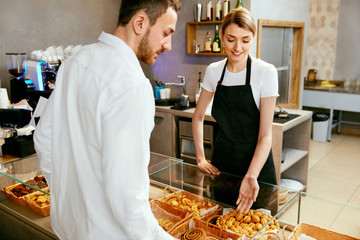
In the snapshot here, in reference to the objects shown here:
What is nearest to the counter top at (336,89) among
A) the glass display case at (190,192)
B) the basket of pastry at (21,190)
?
the glass display case at (190,192)

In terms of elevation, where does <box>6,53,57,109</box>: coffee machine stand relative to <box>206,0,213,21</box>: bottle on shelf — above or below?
below

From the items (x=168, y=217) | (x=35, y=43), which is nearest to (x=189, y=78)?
(x=35, y=43)

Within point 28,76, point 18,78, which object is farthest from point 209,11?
point 18,78

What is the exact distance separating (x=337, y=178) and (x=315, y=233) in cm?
347

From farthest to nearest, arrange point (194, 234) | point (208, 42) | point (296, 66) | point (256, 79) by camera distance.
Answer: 1. point (296, 66)
2. point (208, 42)
3. point (256, 79)
4. point (194, 234)

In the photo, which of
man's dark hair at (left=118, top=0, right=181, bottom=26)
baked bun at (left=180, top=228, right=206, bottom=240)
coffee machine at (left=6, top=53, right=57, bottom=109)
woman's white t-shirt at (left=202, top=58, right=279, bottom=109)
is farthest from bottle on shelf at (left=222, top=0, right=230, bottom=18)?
man's dark hair at (left=118, top=0, right=181, bottom=26)

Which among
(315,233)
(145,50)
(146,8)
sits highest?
(146,8)

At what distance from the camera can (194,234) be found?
1.63 metres

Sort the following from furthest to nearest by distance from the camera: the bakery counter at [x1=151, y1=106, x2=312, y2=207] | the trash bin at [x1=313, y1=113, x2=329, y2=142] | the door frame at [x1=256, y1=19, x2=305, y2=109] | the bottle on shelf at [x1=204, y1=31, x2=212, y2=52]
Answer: the trash bin at [x1=313, y1=113, x2=329, y2=142]
the door frame at [x1=256, y1=19, x2=305, y2=109]
the bottle on shelf at [x1=204, y1=31, x2=212, y2=52]
the bakery counter at [x1=151, y1=106, x2=312, y2=207]

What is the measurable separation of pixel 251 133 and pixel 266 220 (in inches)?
29.7

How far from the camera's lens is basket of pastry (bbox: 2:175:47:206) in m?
2.18

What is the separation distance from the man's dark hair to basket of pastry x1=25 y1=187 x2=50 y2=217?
1446 mm

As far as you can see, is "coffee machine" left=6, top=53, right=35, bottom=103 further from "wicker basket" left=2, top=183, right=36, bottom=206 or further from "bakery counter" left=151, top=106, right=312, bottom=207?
"bakery counter" left=151, top=106, right=312, bottom=207

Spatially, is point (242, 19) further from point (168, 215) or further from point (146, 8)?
point (168, 215)
